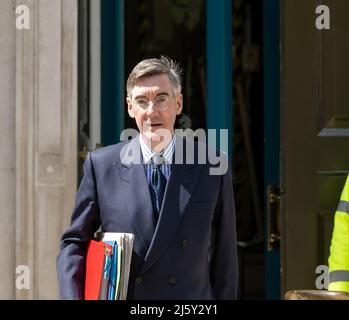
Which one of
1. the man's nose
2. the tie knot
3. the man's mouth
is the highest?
the man's nose

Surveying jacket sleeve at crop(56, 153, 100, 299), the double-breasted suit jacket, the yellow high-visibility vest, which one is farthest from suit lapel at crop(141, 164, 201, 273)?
the yellow high-visibility vest

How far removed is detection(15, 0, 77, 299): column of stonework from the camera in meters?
4.10

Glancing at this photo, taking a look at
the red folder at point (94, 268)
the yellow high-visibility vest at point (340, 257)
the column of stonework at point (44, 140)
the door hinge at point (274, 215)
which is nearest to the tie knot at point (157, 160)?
the red folder at point (94, 268)

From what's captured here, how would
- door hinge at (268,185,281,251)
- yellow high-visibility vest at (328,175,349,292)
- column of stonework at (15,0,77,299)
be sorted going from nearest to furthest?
yellow high-visibility vest at (328,175,349,292) < column of stonework at (15,0,77,299) < door hinge at (268,185,281,251)

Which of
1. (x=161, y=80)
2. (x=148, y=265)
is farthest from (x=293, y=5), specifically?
(x=148, y=265)

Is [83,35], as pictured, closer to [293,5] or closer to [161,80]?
[293,5]

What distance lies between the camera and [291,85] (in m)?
4.23

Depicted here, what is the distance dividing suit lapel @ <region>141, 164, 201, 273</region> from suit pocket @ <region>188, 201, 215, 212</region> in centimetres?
2

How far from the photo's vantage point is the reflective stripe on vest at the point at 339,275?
296 centimetres

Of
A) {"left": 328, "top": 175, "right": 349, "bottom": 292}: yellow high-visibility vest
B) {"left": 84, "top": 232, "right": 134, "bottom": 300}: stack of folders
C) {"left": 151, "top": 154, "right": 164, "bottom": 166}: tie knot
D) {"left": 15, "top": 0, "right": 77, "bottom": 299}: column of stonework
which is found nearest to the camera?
{"left": 84, "top": 232, "right": 134, "bottom": 300}: stack of folders

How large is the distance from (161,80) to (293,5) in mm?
1687

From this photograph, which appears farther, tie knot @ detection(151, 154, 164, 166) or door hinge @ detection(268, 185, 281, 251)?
door hinge @ detection(268, 185, 281, 251)

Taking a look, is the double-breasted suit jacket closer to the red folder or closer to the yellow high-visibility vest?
the red folder

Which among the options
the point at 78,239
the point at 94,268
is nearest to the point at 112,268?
the point at 94,268
